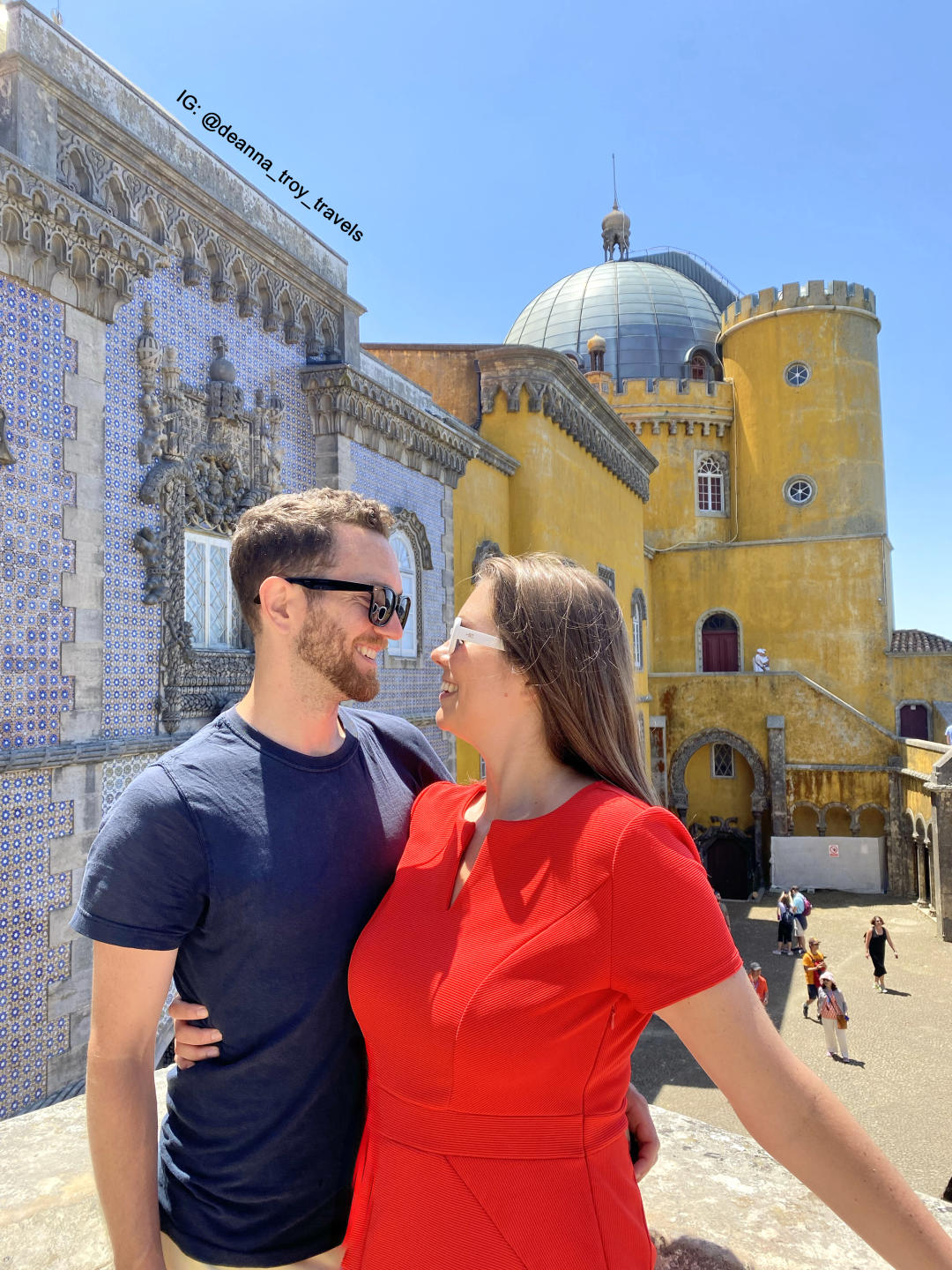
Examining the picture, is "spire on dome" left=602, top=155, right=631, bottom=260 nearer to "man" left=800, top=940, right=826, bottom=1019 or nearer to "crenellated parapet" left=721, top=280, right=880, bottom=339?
"crenellated parapet" left=721, top=280, right=880, bottom=339

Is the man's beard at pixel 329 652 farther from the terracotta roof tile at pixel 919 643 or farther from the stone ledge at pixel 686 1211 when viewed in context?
the terracotta roof tile at pixel 919 643

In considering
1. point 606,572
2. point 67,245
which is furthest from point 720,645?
point 67,245

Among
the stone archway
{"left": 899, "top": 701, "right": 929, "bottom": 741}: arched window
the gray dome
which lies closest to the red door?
{"left": 899, "top": 701, "right": 929, "bottom": 741}: arched window

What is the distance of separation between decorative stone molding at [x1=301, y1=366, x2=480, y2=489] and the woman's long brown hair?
7186 millimetres

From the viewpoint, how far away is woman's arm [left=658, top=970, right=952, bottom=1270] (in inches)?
50.6

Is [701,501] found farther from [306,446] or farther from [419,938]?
[419,938]

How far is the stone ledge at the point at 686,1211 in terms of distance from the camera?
2.00 metres

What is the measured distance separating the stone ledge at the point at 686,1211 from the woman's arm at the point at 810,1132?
836 mm

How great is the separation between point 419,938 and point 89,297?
18.4ft

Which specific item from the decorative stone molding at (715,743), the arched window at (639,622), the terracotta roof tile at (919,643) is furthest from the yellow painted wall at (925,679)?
the arched window at (639,622)

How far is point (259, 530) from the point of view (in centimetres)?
200

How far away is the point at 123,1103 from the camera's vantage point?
1600 mm

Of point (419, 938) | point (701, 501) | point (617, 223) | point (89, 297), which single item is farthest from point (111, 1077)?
point (617, 223)

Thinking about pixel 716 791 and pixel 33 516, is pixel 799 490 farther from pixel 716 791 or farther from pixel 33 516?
pixel 33 516
